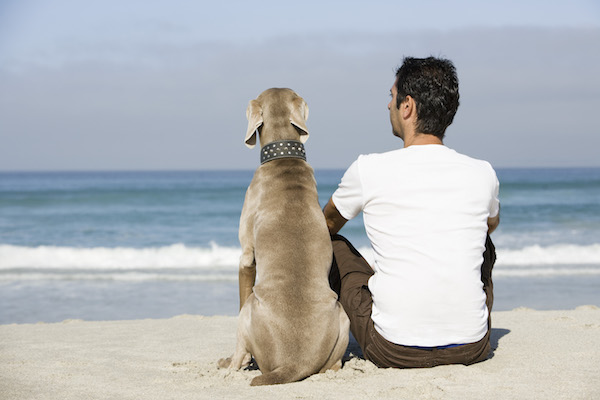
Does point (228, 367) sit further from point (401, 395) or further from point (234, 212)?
point (234, 212)

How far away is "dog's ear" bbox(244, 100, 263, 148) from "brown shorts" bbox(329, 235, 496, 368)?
0.93 meters

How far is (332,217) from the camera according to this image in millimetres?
3666

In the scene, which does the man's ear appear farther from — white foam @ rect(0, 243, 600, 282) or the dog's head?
white foam @ rect(0, 243, 600, 282)

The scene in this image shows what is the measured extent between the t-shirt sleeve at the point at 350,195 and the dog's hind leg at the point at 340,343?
21.8 inches

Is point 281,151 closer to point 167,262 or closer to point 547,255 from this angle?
point 167,262

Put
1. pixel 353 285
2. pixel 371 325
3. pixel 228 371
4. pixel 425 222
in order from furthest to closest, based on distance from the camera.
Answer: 1. pixel 353 285
2. pixel 228 371
3. pixel 371 325
4. pixel 425 222

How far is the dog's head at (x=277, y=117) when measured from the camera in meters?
4.10

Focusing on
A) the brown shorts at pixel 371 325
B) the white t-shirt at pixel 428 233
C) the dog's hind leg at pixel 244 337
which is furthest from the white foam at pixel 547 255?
the white t-shirt at pixel 428 233

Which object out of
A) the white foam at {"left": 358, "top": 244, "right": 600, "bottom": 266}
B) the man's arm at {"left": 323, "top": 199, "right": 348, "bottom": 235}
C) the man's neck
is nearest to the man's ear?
the man's neck

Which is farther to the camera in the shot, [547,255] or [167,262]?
[547,255]

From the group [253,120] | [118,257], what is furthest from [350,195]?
[118,257]

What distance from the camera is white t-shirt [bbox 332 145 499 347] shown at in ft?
10.3

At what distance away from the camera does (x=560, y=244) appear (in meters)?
14.7

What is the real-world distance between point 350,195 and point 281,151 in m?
0.79
